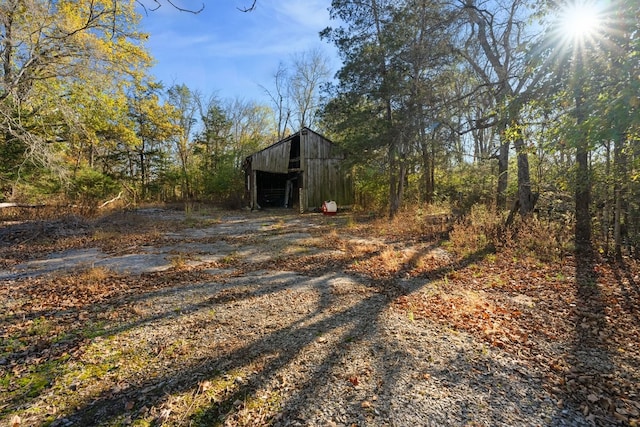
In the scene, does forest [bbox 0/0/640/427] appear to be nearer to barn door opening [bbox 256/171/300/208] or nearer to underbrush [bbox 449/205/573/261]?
underbrush [bbox 449/205/573/261]

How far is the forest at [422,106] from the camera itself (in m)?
3.62

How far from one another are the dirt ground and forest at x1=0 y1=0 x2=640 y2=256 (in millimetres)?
2248

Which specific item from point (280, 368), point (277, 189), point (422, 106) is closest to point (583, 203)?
point (422, 106)

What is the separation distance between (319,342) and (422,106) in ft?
28.8

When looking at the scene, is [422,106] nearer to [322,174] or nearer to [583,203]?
[583,203]

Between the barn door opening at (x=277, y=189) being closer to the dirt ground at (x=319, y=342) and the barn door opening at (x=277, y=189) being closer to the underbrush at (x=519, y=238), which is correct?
the underbrush at (x=519, y=238)

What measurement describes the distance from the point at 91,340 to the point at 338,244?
5.84m

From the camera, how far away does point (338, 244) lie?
8141 mm

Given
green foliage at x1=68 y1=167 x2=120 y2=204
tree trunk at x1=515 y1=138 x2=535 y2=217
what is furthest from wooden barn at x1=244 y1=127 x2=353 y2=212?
tree trunk at x1=515 y1=138 x2=535 y2=217

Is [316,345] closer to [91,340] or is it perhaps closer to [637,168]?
[91,340]

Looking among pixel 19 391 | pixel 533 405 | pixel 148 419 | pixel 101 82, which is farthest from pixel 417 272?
pixel 101 82

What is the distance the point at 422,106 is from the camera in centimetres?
959

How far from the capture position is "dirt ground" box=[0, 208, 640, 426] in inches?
90.1

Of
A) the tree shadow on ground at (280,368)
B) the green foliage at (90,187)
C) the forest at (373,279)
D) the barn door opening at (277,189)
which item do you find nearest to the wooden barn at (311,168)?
the barn door opening at (277,189)
